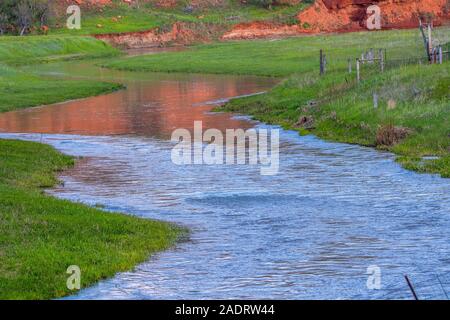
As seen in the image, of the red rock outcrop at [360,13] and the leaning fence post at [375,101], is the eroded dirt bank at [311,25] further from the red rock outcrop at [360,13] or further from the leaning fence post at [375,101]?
the leaning fence post at [375,101]

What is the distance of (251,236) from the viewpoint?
19.0 meters

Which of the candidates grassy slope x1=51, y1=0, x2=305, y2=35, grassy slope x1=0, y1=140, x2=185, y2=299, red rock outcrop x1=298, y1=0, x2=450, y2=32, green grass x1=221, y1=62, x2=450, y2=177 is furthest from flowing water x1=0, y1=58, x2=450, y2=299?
grassy slope x1=51, y1=0, x2=305, y2=35

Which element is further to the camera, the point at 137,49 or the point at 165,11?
the point at 165,11

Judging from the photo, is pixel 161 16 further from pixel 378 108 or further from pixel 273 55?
pixel 378 108

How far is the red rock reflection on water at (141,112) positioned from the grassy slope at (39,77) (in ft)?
5.20

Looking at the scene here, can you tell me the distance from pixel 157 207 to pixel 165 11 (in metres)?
104

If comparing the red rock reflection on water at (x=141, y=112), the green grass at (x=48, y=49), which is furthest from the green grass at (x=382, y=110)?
the green grass at (x=48, y=49)

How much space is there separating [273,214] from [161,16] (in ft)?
321

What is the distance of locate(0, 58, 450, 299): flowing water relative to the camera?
613 inches

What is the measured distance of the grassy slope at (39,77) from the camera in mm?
53812

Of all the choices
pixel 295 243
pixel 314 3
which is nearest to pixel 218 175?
pixel 295 243

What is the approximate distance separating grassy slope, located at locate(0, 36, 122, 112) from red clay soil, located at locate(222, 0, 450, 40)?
1770cm

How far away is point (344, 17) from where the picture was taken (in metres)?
110
